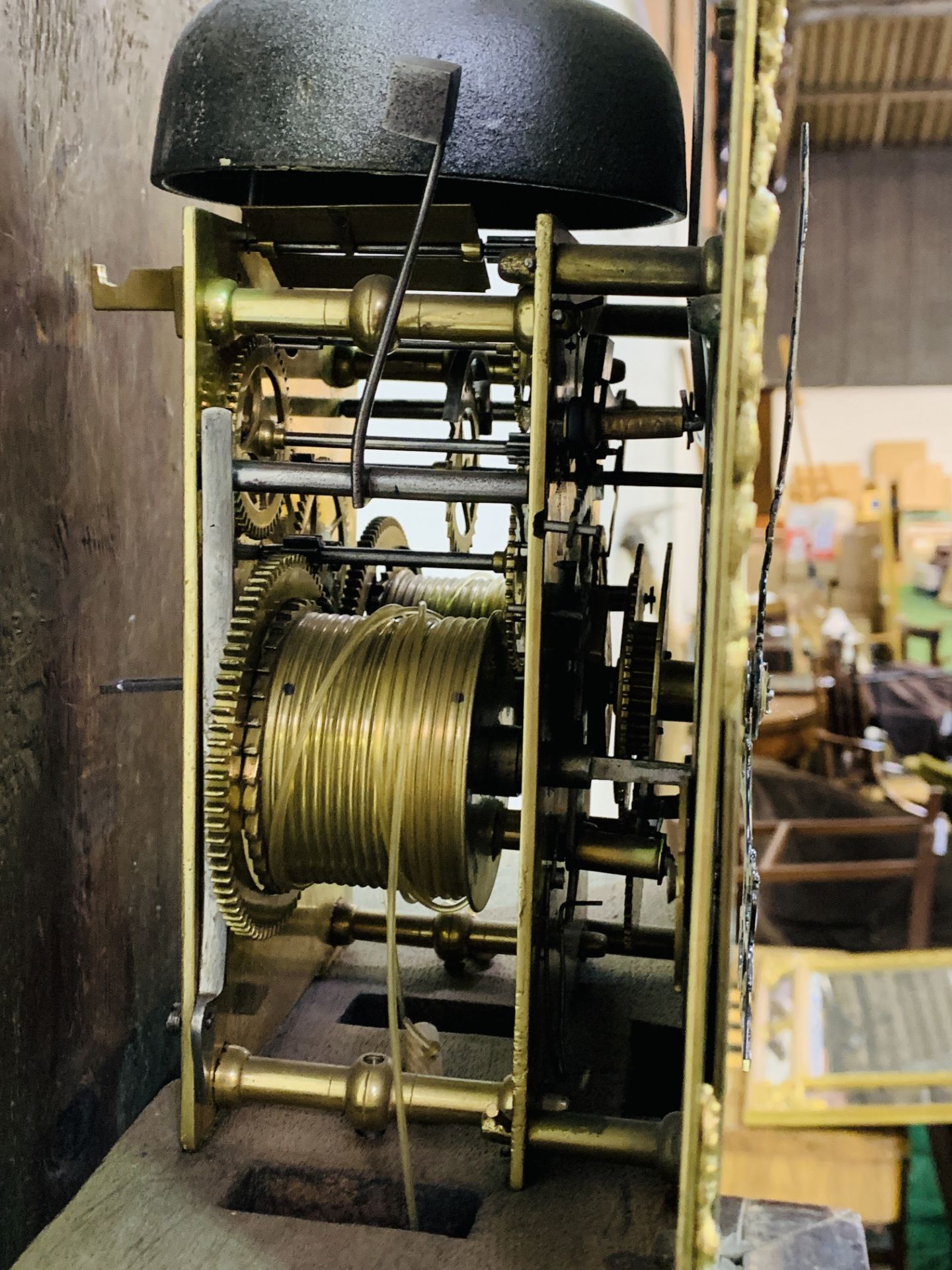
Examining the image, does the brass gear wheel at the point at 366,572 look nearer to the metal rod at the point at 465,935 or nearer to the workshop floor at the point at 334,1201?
the metal rod at the point at 465,935

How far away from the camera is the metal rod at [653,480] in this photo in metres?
1.41

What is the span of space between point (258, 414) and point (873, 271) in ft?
7.50

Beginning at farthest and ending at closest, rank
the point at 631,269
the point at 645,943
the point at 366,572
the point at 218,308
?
the point at 366,572
the point at 645,943
the point at 218,308
the point at 631,269

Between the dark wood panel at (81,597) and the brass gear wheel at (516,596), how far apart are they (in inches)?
20.3

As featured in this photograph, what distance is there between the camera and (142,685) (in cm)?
128

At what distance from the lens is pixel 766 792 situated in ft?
11.1

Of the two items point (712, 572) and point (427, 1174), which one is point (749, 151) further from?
point (427, 1174)

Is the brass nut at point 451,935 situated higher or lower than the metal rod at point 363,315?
lower

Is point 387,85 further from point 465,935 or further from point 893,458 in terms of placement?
point 893,458

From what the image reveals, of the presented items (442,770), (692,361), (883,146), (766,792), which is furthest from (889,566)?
(442,770)

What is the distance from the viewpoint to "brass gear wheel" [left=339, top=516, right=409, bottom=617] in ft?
5.79

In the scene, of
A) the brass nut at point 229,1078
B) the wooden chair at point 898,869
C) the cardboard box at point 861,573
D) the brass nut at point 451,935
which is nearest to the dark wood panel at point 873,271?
the cardboard box at point 861,573

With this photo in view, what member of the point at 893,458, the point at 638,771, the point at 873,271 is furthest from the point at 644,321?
the point at 893,458

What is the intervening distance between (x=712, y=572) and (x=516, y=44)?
0.61 m
